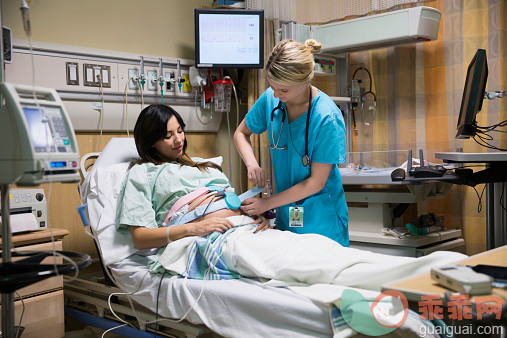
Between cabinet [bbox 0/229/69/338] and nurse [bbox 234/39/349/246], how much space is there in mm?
911

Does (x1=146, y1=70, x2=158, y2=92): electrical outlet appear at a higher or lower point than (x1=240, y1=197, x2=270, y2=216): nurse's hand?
higher

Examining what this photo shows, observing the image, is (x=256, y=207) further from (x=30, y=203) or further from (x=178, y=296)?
(x=30, y=203)

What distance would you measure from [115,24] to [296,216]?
1.77 meters

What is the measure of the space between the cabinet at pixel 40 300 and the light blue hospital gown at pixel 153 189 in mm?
355

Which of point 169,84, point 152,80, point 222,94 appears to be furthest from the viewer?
point 222,94

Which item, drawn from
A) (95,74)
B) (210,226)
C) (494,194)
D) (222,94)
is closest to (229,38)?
(222,94)

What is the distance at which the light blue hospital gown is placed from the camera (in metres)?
2.13

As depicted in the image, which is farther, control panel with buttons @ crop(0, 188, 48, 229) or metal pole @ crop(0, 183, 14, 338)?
control panel with buttons @ crop(0, 188, 48, 229)

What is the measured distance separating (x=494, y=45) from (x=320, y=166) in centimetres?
163

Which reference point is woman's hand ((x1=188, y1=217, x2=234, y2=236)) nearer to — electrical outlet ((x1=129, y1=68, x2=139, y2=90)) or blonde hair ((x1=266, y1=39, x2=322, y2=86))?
blonde hair ((x1=266, y1=39, x2=322, y2=86))

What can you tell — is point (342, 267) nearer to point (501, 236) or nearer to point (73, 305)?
point (501, 236)

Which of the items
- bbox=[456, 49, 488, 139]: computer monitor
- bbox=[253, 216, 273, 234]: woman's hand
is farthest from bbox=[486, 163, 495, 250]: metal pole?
bbox=[253, 216, 273, 234]: woman's hand

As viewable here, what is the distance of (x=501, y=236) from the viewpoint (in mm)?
2553

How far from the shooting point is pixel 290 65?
6.46 ft
